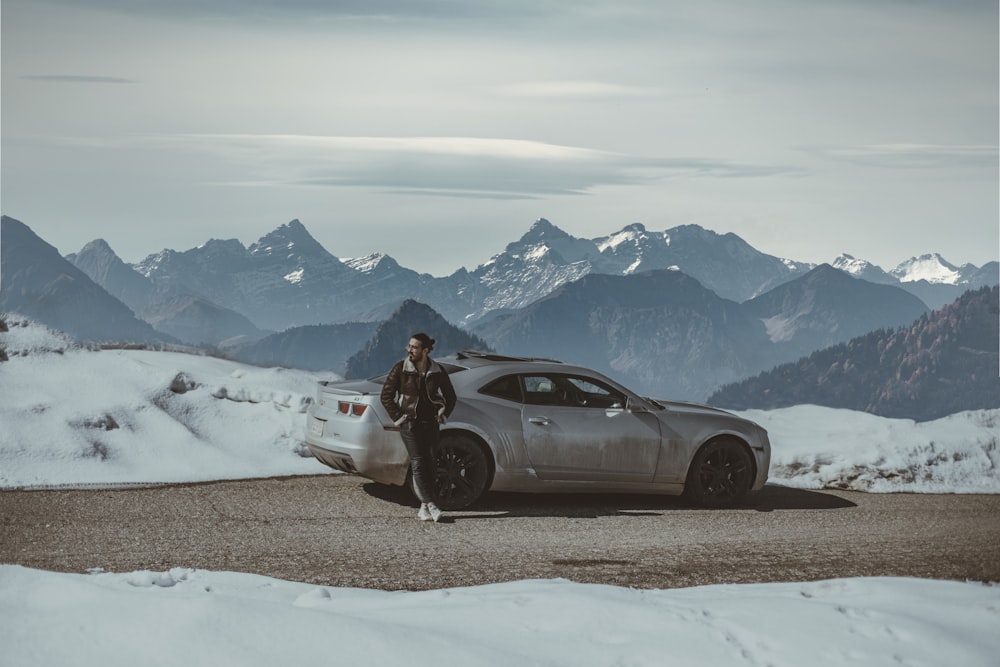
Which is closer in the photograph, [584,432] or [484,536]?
[484,536]

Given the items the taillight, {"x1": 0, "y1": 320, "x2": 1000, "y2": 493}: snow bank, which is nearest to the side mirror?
the taillight

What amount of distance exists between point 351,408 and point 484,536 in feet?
6.82

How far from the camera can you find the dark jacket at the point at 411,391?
362 inches

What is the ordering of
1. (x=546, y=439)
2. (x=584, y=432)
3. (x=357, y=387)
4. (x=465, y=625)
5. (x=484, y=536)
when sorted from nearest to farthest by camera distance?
1. (x=465, y=625)
2. (x=484, y=536)
3. (x=546, y=439)
4. (x=584, y=432)
5. (x=357, y=387)

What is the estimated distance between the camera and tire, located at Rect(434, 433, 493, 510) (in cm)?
975

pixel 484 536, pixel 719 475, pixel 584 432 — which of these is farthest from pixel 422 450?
pixel 719 475

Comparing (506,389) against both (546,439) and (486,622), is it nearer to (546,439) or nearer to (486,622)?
(546,439)

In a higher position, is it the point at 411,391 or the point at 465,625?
the point at 411,391

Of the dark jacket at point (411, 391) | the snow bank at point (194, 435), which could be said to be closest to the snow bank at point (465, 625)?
the dark jacket at point (411, 391)

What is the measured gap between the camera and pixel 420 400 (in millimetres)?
9227

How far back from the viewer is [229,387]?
14.0 m

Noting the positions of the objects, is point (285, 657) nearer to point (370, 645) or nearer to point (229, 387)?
point (370, 645)

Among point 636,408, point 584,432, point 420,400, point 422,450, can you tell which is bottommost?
point 422,450

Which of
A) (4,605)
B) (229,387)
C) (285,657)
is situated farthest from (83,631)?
(229,387)
